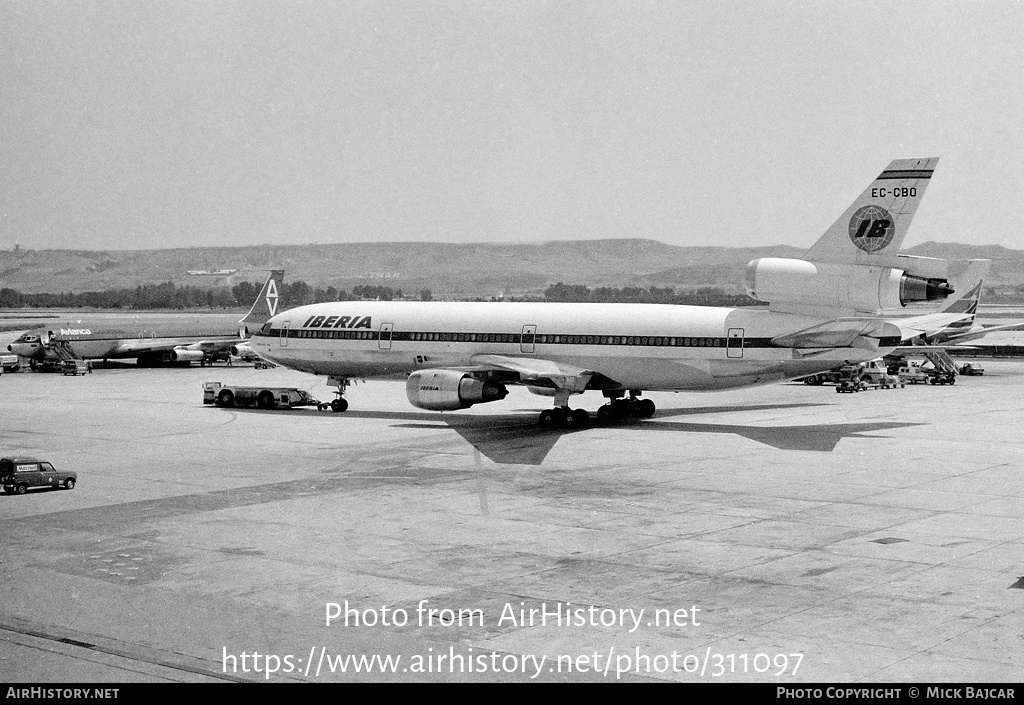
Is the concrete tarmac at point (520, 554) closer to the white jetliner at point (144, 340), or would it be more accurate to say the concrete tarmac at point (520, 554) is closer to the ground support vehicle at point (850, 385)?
the ground support vehicle at point (850, 385)

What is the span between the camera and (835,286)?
123 feet

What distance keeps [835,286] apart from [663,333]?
631 cm

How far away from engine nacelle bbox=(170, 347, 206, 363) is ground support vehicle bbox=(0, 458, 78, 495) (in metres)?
51.9

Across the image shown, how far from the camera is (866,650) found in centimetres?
1474

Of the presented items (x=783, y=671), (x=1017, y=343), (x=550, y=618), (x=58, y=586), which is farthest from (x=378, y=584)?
(x=1017, y=343)

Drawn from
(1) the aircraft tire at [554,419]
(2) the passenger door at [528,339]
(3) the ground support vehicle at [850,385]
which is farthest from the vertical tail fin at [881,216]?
(3) the ground support vehicle at [850,385]

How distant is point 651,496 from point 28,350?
57.5 meters

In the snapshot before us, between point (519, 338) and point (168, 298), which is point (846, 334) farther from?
point (168, 298)

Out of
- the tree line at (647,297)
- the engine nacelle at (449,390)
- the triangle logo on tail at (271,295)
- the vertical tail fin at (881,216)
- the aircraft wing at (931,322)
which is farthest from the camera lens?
the triangle logo on tail at (271,295)

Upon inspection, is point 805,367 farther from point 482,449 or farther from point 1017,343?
point 1017,343

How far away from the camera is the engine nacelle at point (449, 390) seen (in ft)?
131

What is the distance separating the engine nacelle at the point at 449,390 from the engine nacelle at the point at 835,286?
981 centimetres

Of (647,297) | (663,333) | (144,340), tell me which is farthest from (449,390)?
(647,297)

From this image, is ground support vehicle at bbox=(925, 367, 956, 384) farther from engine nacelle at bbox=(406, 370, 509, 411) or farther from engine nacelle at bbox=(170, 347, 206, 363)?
engine nacelle at bbox=(170, 347, 206, 363)
